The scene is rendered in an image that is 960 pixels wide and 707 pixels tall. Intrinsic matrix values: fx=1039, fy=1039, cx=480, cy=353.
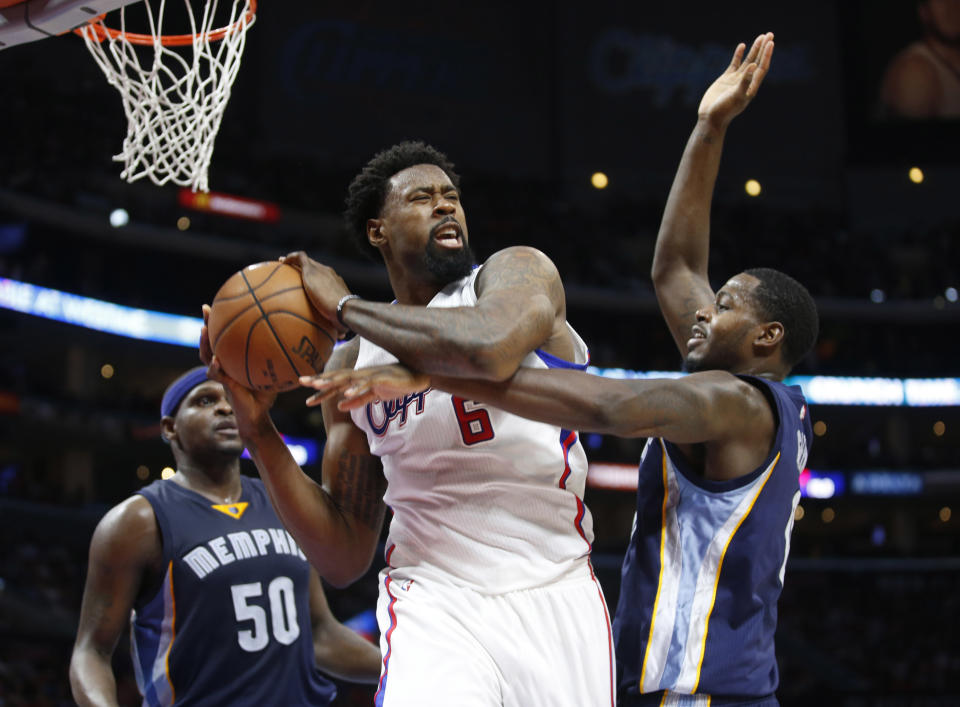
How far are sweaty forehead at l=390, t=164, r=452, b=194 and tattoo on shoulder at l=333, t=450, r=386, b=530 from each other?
88 centimetres

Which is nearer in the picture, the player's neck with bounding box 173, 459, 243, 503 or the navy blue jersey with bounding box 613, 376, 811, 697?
the navy blue jersey with bounding box 613, 376, 811, 697

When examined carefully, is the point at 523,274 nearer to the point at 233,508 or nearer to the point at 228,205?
the point at 233,508

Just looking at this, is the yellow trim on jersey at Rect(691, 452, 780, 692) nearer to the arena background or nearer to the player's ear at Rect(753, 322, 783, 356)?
the player's ear at Rect(753, 322, 783, 356)

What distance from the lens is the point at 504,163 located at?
25906 millimetres

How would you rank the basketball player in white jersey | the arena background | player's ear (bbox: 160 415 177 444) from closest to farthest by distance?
the basketball player in white jersey < player's ear (bbox: 160 415 177 444) < the arena background

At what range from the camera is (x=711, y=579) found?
2977 mm

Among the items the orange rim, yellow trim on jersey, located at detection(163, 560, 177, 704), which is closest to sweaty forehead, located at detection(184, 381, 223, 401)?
yellow trim on jersey, located at detection(163, 560, 177, 704)

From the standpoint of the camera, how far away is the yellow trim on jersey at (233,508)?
173 inches

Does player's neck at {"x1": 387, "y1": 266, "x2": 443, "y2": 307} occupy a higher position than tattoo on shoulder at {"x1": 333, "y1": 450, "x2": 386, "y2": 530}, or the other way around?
player's neck at {"x1": 387, "y1": 266, "x2": 443, "y2": 307}

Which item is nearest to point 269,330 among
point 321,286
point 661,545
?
point 321,286

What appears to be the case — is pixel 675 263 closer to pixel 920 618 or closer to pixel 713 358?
pixel 713 358

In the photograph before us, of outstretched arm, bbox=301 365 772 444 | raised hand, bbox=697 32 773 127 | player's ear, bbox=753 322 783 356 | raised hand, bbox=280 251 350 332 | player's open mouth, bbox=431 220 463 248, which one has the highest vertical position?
raised hand, bbox=697 32 773 127

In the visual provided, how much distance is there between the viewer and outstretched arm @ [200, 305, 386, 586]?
3068 mm

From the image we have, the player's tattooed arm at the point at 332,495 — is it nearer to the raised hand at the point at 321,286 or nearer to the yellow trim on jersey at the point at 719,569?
the raised hand at the point at 321,286
